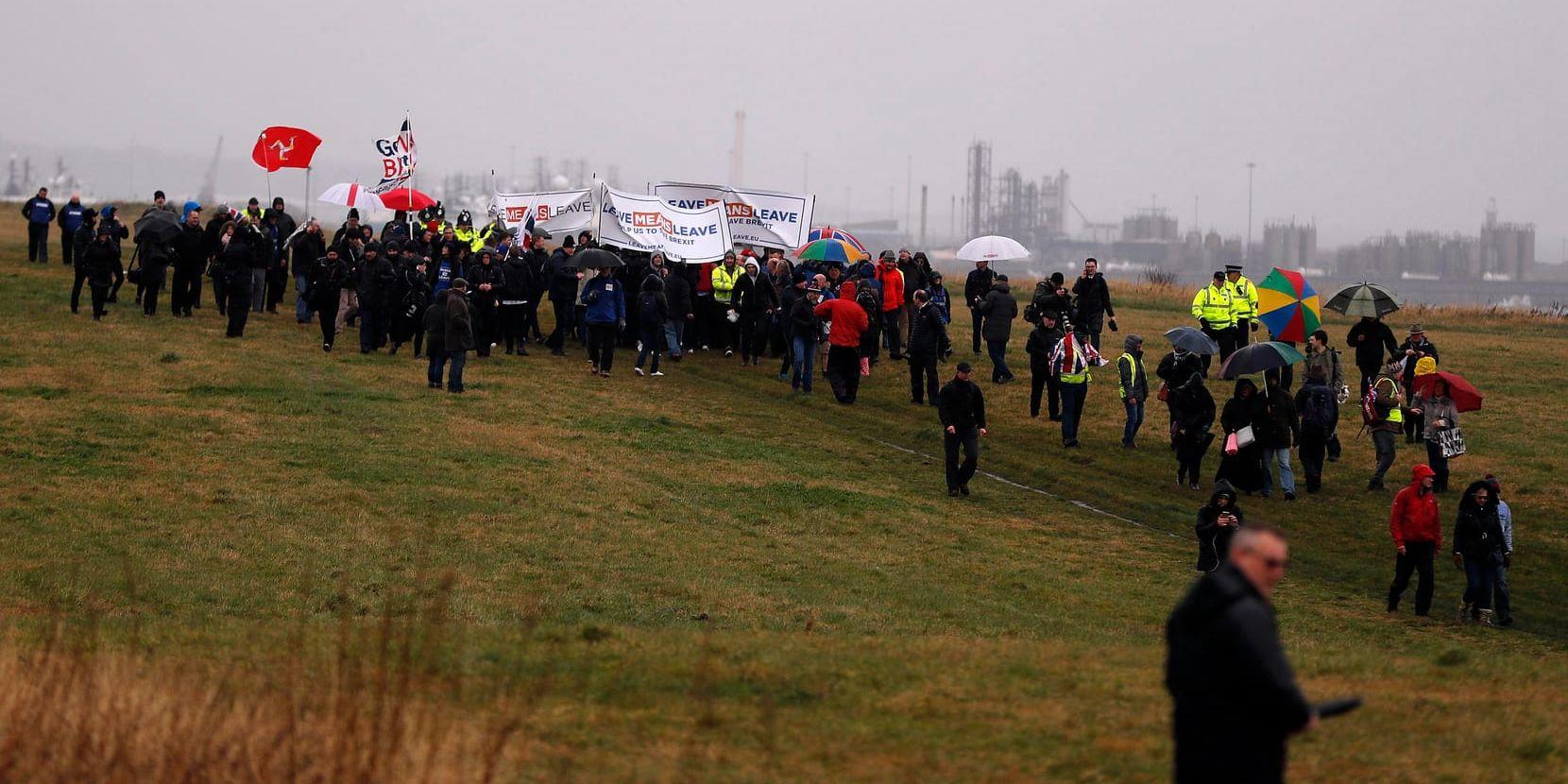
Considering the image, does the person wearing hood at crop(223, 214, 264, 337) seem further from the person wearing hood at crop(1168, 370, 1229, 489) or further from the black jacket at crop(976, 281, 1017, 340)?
the person wearing hood at crop(1168, 370, 1229, 489)

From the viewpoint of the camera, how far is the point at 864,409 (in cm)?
2800

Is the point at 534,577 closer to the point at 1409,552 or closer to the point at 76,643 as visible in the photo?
the point at 76,643

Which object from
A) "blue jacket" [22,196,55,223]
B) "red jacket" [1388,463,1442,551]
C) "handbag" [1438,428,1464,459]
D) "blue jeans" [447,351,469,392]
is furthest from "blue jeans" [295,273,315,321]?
"red jacket" [1388,463,1442,551]

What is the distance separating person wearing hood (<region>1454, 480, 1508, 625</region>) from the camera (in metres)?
16.2

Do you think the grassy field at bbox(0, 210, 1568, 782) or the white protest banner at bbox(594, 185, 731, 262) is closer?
the grassy field at bbox(0, 210, 1568, 782)

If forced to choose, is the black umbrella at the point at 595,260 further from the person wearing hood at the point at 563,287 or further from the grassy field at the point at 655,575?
the grassy field at the point at 655,575

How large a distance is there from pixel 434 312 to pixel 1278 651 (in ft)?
67.8

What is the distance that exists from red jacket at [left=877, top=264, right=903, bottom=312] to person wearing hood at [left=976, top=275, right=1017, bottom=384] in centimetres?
200

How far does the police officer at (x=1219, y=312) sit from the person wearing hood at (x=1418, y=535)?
12.2m

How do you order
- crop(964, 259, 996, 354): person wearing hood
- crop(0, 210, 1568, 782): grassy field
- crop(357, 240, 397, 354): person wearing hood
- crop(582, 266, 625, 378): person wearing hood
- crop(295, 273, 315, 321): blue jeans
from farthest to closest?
crop(295, 273, 315, 321): blue jeans, crop(964, 259, 996, 354): person wearing hood, crop(582, 266, 625, 378): person wearing hood, crop(357, 240, 397, 354): person wearing hood, crop(0, 210, 1568, 782): grassy field

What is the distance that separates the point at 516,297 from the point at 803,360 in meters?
5.48

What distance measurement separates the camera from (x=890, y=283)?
103ft

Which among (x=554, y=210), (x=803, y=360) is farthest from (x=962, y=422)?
(x=554, y=210)

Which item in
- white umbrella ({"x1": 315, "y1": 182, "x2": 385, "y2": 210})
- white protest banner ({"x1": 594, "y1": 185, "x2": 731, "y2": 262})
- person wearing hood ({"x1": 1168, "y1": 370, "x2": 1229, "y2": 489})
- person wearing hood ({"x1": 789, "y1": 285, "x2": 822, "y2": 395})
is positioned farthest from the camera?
white umbrella ({"x1": 315, "y1": 182, "x2": 385, "y2": 210})
